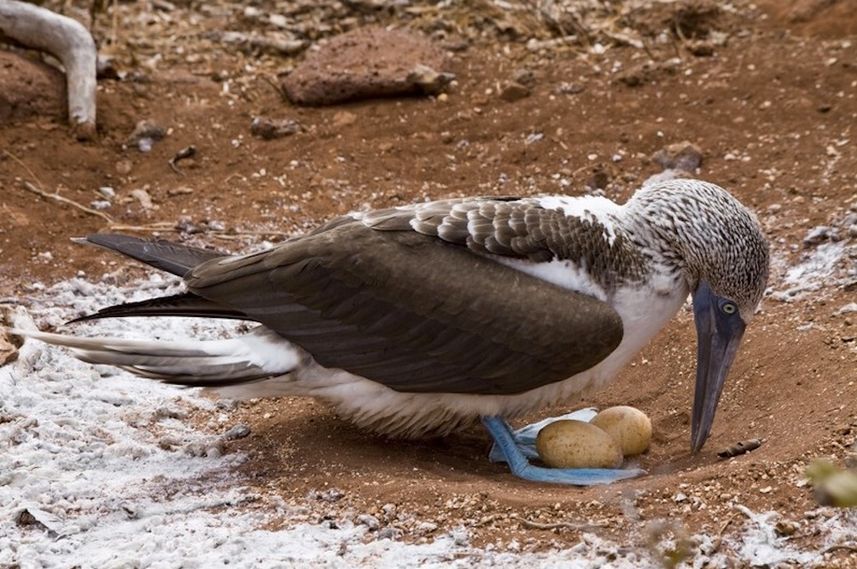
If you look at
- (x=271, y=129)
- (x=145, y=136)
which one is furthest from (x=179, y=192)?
(x=271, y=129)

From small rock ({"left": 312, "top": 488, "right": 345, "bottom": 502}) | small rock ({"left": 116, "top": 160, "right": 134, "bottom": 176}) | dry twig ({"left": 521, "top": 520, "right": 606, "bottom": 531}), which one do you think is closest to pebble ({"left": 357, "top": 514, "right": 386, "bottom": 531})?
small rock ({"left": 312, "top": 488, "right": 345, "bottom": 502})

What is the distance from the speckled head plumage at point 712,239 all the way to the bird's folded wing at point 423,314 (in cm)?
45

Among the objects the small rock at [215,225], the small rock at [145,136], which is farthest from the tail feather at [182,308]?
the small rock at [145,136]

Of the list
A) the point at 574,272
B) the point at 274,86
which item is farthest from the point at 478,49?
the point at 574,272

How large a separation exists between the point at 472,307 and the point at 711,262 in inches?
41.2

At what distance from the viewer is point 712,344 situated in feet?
19.0

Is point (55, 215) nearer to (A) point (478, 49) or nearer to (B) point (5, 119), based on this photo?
(B) point (5, 119)

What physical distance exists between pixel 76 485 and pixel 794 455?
2888 mm

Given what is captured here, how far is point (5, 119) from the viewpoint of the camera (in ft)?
29.0

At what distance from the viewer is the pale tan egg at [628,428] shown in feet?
18.8

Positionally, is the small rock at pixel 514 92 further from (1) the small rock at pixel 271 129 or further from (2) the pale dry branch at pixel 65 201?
(2) the pale dry branch at pixel 65 201

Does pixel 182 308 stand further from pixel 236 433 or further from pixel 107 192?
pixel 107 192

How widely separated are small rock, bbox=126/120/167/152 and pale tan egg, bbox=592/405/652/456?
444 cm

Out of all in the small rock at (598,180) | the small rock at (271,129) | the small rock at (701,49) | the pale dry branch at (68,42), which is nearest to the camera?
the small rock at (598,180)
